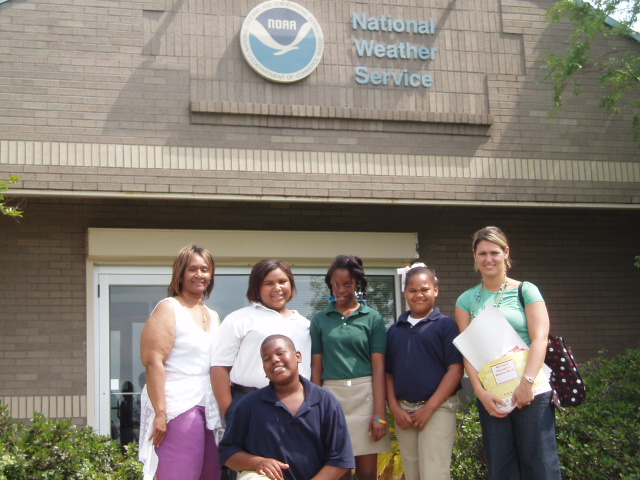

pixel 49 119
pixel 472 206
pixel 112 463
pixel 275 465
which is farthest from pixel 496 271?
pixel 49 119

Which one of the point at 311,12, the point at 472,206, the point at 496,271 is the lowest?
the point at 496,271

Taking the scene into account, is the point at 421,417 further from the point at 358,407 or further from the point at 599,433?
the point at 599,433

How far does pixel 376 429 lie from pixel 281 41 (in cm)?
454

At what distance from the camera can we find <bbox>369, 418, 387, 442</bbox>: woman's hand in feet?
17.4

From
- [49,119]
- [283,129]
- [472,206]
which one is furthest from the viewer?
[472,206]

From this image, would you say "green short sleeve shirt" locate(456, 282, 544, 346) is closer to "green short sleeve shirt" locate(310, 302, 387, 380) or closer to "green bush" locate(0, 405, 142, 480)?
"green short sleeve shirt" locate(310, 302, 387, 380)

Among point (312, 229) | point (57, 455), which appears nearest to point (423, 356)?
point (57, 455)

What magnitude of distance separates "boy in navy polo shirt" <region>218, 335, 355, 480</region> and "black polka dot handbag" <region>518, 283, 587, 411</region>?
4.15 ft

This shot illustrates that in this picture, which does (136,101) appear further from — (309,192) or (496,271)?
(496,271)

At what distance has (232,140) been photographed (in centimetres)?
824

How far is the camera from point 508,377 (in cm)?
483

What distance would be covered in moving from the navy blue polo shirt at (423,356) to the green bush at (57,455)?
2.50 metres

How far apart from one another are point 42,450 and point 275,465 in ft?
8.38

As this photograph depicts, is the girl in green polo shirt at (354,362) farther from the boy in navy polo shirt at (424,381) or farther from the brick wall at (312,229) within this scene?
the brick wall at (312,229)
